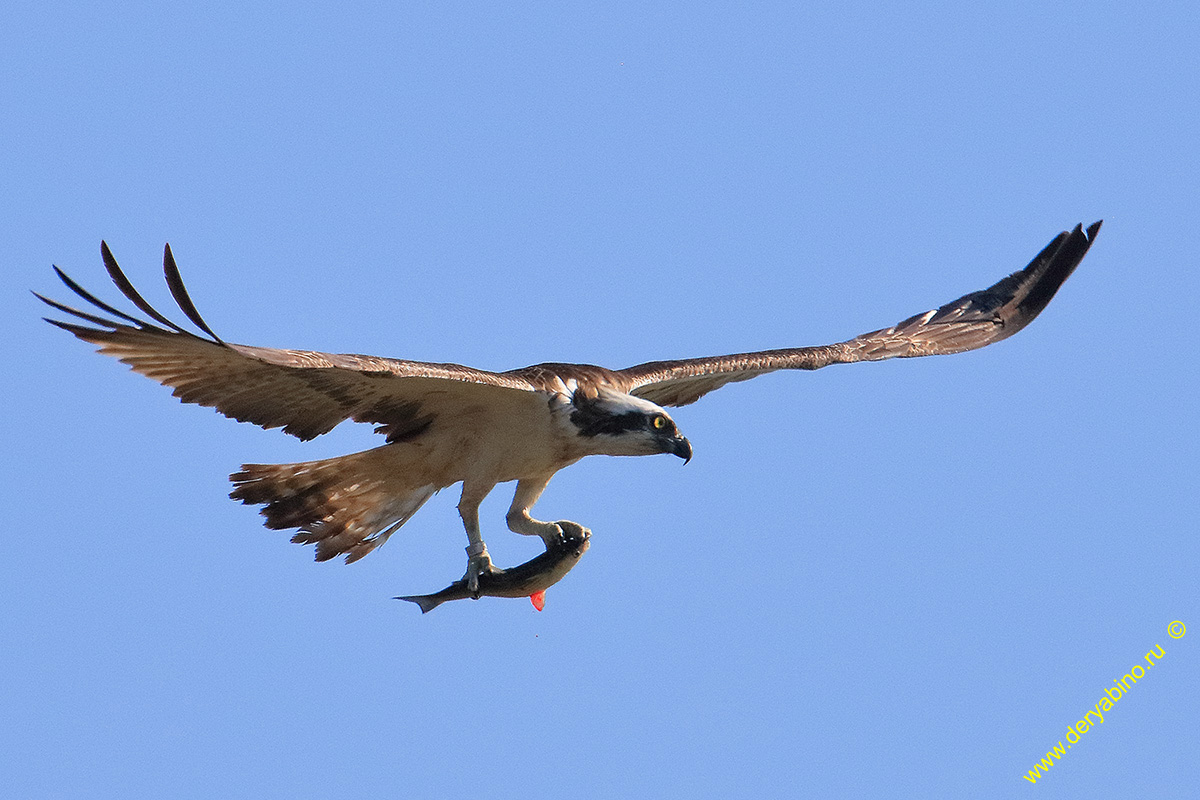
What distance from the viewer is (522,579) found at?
33.4 ft

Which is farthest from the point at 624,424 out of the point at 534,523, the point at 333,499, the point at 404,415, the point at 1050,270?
the point at 1050,270

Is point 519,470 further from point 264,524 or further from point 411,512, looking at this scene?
point 264,524

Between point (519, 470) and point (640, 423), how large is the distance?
2.72 ft

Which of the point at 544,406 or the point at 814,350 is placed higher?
the point at 814,350

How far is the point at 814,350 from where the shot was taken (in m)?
12.1

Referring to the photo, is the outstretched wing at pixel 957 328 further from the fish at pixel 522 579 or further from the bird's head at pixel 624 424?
the fish at pixel 522 579

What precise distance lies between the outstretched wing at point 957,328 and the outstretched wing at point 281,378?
202 centimetres

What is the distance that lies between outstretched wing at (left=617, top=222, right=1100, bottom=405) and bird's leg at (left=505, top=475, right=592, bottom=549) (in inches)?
47.5

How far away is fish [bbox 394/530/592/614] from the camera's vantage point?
10164 millimetres

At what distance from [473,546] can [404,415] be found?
928 mm

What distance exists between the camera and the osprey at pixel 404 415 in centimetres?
914

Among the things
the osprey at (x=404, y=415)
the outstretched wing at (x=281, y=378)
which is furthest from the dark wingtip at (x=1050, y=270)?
the outstretched wing at (x=281, y=378)

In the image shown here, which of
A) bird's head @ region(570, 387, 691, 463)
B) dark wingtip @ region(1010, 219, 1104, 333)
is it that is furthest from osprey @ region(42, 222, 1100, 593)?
dark wingtip @ region(1010, 219, 1104, 333)

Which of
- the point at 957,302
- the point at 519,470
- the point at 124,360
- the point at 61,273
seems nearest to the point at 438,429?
the point at 519,470
